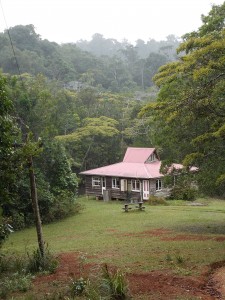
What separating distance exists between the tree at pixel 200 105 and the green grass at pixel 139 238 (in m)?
2.62

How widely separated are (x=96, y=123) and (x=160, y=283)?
125 ft

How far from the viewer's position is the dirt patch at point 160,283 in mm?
8483

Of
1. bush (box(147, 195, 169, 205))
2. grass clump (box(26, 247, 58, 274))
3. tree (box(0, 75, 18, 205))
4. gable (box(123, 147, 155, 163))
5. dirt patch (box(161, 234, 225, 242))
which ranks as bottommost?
bush (box(147, 195, 169, 205))

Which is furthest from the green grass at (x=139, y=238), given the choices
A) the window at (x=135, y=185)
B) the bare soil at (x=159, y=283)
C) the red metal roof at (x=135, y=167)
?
the window at (x=135, y=185)

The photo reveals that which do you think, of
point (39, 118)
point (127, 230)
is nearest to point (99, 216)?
point (127, 230)

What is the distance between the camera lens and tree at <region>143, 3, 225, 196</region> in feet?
43.9

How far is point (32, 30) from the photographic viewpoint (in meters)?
85.9

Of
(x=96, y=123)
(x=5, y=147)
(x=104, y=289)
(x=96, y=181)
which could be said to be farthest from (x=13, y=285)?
(x=96, y=123)

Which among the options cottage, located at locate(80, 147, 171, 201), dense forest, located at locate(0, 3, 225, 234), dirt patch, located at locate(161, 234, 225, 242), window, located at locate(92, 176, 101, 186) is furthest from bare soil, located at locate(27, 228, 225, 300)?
window, located at locate(92, 176, 101, 186)

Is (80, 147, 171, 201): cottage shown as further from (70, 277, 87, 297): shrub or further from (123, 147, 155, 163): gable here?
(70, 277, 87, 297): shrub

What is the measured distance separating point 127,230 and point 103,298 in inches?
504

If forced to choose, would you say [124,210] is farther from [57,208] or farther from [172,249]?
[172,249]

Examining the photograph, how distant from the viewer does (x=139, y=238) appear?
17.3 meters

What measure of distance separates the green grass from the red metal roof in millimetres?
6895
